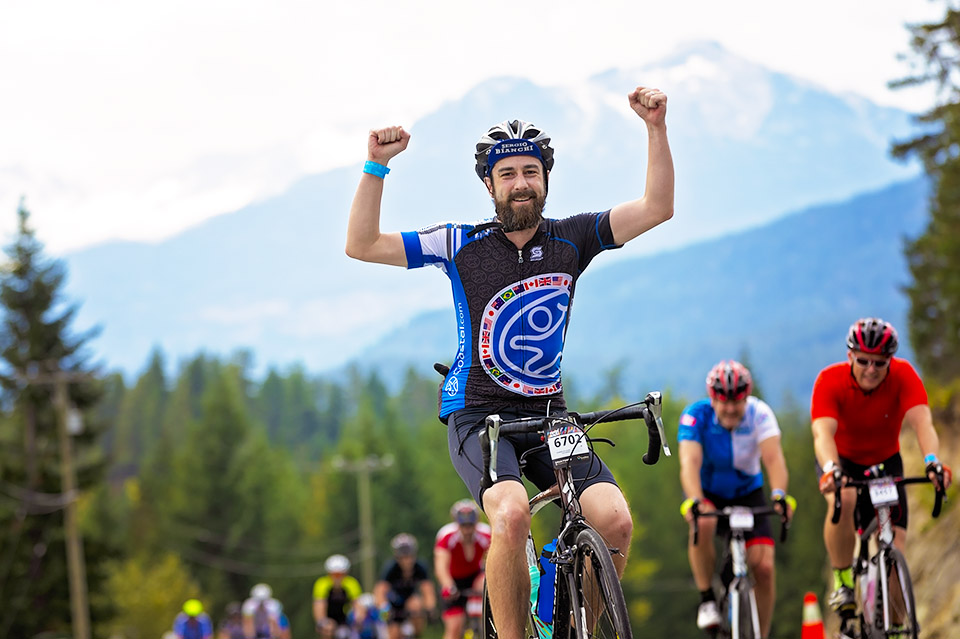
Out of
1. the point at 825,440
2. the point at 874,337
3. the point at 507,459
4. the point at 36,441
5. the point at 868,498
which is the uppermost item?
the point at 36,441

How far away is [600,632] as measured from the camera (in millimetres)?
5129

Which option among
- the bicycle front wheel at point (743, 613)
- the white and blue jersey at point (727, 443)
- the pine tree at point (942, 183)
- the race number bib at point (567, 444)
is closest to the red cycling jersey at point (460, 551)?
the white and blue jersey at point (727, 443)

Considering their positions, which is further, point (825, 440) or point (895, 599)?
point (825, 440)

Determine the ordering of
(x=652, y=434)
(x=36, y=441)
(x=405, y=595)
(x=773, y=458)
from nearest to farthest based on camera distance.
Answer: (x=652, y=434) < (x=773, y=458) < (x=405, y=595) < (x=36, y=441)

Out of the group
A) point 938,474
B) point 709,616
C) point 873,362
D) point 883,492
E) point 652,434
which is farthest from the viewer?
point 709,616

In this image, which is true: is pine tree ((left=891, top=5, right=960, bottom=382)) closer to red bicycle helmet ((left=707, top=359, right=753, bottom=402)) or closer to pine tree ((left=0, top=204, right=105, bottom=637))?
red bicycle helmet ((left=707, top=359, right=753, bottom=402))

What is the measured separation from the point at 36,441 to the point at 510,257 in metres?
55.1

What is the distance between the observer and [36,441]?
Answer: 56281 millimetres

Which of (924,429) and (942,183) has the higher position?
(942,183)

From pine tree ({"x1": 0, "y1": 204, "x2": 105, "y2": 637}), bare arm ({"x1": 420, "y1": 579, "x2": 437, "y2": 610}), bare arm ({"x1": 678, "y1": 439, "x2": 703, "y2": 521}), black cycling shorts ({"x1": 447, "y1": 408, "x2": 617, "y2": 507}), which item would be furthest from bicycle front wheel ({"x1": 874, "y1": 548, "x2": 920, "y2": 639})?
pine tree ({"x1": 0, "y1": 204, "x2": 105, "y2": 637})

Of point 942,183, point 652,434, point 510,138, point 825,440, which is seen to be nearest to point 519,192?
point 510,138

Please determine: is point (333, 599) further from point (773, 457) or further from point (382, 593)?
point (773, 457)

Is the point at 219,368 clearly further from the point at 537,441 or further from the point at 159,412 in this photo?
the point at 537,441

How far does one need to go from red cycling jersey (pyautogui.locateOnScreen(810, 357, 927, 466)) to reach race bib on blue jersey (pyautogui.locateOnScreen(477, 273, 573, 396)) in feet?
10.4
